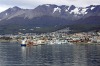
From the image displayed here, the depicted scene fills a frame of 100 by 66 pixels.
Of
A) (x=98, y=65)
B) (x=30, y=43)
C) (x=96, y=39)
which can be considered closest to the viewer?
(x=98, y=65)

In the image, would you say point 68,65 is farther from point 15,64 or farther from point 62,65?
point 15,64

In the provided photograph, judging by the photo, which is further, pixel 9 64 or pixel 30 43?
pixel 30 43

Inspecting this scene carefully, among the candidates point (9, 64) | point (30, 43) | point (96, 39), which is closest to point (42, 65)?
point (9, 64)

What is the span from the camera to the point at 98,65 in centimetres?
5431

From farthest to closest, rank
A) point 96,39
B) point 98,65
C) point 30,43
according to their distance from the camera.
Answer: point 96,39 → point 30,43 → point 98,65

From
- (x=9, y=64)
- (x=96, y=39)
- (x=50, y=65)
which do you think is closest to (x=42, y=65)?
(x=50, y=65)

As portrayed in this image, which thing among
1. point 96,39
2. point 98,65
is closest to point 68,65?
point 98,65

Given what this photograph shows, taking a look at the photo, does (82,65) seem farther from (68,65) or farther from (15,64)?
(15,64)

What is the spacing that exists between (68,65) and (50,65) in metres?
2.53

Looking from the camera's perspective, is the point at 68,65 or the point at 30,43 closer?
the point at 68,65

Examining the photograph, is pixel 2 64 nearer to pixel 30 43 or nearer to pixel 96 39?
pixel 30 43

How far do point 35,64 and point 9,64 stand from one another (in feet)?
12.3

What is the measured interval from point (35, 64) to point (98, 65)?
902 cm

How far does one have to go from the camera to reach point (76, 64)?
2203 inches
